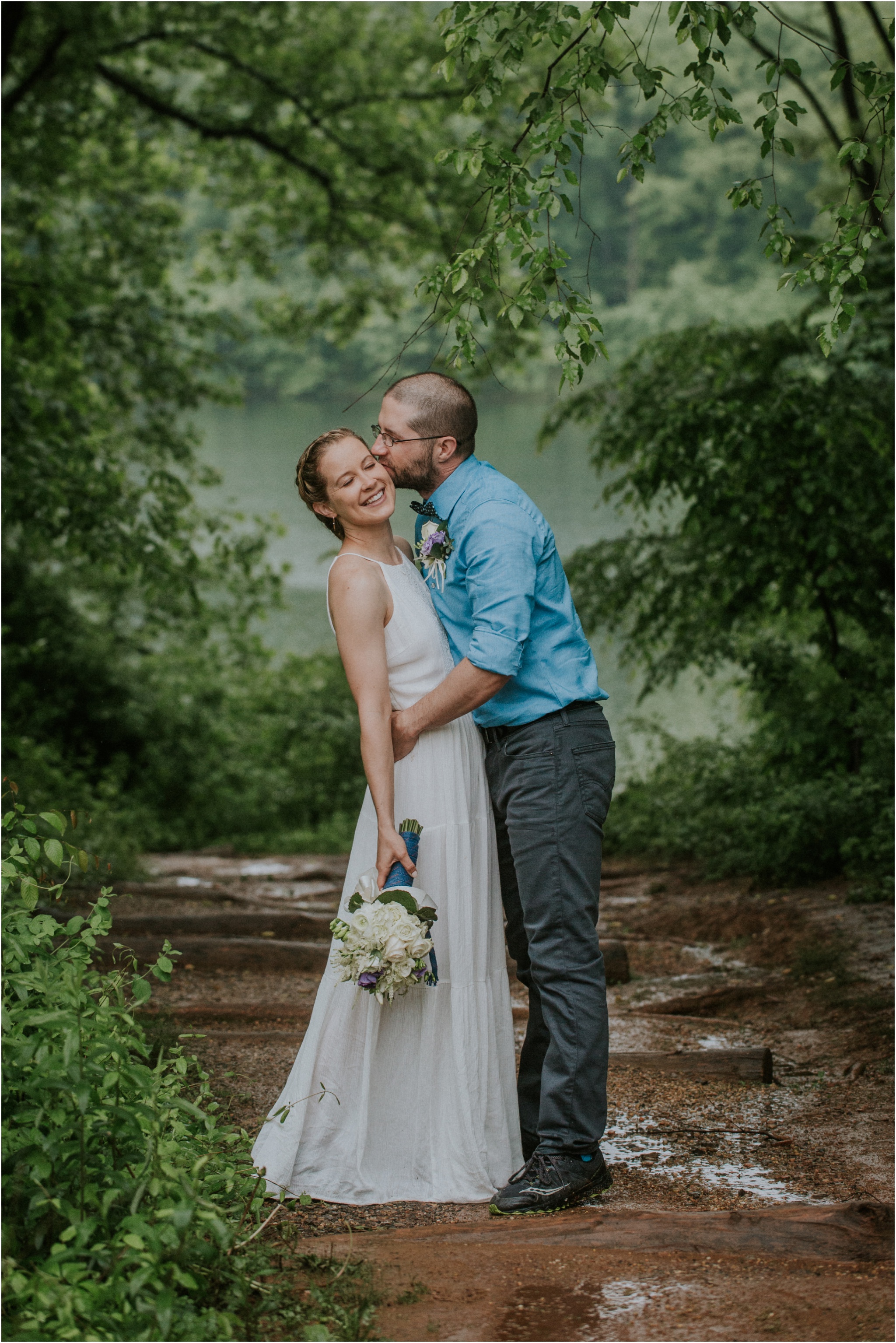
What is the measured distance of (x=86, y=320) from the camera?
12977 millimetres

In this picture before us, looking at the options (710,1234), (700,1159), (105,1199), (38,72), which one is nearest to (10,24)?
(38,72)

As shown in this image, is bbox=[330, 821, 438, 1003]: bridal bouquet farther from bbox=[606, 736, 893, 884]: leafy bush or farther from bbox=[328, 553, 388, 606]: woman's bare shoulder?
bbox=[606, 736, 893, 884]: leafy bush

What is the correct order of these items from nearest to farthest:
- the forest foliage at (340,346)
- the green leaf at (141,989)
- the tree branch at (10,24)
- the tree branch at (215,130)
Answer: the green leaf at (141,989)
the forest foliage at (340,346)
the tree branch at (10,24)
the tree branch at (215,130)

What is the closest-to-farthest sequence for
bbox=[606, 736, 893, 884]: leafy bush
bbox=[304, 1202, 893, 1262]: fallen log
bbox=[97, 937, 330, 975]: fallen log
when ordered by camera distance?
1. bbox=[304, 1202, 893, 1262]: fallen log
2. bbox=[97, 937, 330, 975]: fallen log
3. bbox=[606, 736, 893, 884]: leafy bush

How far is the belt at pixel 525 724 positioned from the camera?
11.0 ft

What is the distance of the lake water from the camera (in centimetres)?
1563

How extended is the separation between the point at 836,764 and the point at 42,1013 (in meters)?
6.84

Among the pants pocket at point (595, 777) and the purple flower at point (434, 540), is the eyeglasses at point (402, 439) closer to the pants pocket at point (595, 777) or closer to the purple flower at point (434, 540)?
the purple flower at point (434, 540)

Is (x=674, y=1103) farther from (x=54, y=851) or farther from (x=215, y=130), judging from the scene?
(x=215, y=130)

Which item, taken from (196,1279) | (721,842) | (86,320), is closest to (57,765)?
(86,320)

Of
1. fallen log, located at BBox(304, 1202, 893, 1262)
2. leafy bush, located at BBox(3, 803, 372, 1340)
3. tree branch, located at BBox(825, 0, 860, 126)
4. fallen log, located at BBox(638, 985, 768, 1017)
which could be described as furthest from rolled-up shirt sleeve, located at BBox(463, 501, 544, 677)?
tree branch, located at BBox(825, 0, 860, 126)

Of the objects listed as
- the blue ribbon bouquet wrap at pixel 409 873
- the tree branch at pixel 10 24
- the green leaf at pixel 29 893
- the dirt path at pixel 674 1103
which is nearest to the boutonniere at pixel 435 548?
the blue ribbon bouquet wrap at pixel 409 873

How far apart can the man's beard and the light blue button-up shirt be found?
0.13ft

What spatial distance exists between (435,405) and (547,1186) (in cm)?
205
